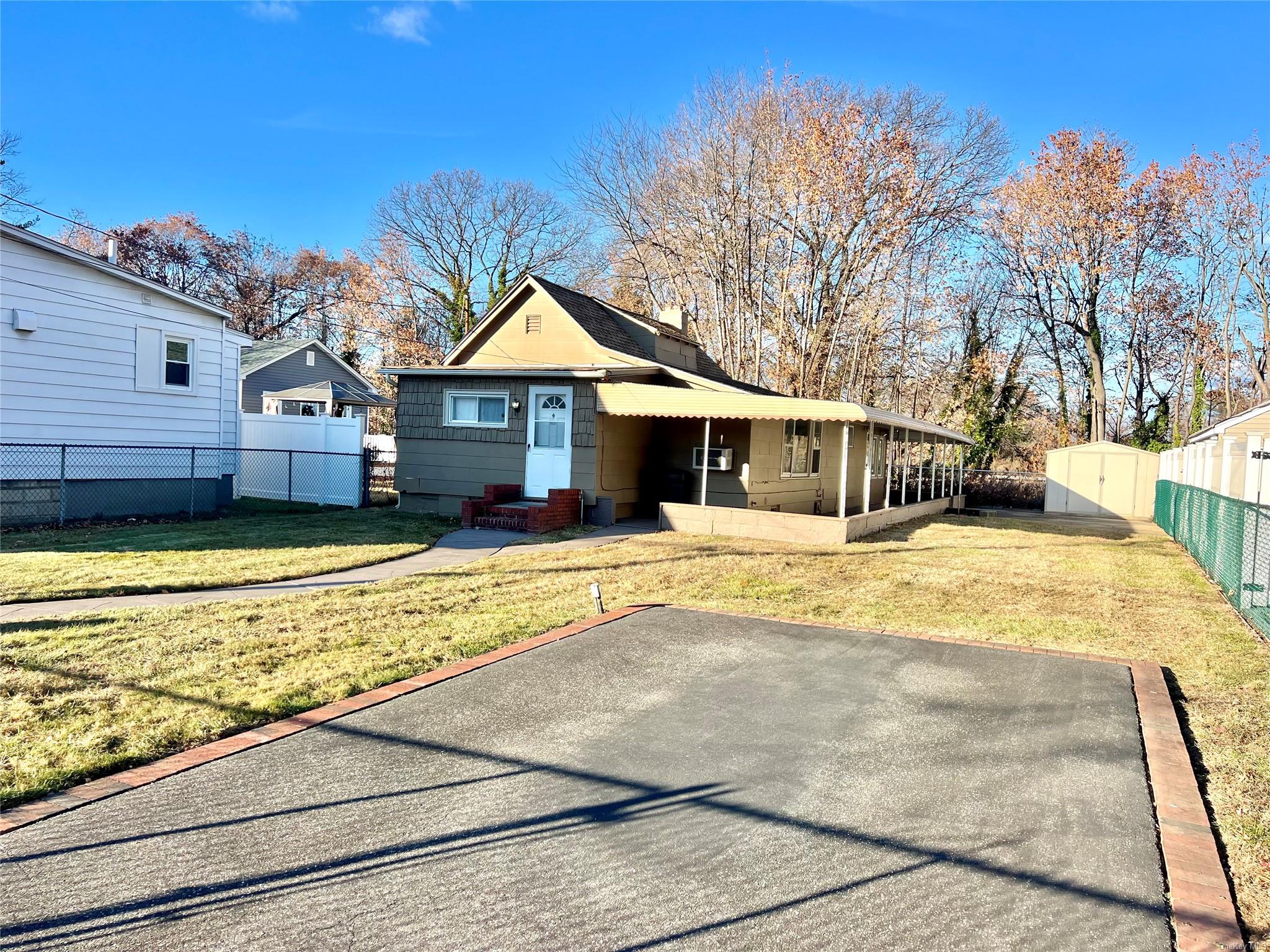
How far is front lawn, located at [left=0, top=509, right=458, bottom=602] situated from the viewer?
26.6ft

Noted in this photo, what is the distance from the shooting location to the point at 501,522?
1414 cm

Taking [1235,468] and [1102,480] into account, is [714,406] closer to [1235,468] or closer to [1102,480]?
[1235,468]

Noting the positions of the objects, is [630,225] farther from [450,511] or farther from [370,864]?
[370,864]

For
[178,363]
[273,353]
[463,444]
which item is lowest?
[463,444]

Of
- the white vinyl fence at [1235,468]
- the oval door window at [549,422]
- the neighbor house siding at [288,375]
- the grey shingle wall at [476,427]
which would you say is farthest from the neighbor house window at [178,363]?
the white vinyl fence at [1235,468]

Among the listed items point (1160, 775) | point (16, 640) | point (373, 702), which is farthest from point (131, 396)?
point (1160, 775)

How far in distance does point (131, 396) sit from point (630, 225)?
19858mm

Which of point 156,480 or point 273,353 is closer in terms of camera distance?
Result: point 156,480

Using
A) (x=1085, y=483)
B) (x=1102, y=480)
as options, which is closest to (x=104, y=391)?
(x=1085, y=483)

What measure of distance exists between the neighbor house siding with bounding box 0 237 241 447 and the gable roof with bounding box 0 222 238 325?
0.09 m

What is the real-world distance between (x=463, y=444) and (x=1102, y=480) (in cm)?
1994

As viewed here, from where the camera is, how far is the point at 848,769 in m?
4.03

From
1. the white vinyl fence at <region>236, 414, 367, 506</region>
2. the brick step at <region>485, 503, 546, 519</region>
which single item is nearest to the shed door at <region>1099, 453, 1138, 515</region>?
the brick step at <region>485, 503, 546, 519</region>

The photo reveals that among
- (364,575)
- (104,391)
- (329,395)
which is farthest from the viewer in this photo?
(329,395)
